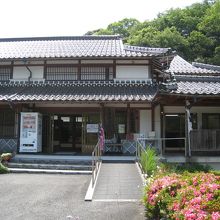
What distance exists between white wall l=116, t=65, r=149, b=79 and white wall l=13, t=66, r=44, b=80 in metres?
4.66

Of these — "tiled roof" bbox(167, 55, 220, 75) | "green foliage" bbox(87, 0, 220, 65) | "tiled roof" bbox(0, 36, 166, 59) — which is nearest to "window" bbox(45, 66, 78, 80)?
"tiled roof" bbox(0, 36, 166, 59)

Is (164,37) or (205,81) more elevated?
(164,37)

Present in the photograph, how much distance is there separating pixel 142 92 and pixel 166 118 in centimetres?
212

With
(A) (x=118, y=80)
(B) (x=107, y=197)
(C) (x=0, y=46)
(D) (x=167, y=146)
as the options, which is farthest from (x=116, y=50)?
(B) (x=107, y=197)

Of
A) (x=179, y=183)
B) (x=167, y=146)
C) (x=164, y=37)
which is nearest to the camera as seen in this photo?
(x=179, y=183)

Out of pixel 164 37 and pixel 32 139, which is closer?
pixel 32 139

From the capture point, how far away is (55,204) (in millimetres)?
8820

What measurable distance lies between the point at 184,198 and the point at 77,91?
1329cm

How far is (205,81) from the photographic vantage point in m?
19.7

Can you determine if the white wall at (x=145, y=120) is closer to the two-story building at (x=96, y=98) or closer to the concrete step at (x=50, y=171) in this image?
the two-story building at (x=96, y=98)

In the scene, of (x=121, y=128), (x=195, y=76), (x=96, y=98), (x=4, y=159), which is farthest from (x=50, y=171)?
(x=195, y=76)

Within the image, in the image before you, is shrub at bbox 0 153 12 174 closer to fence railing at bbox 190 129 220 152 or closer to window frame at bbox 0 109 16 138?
window frame at bbox 0 109 16 138

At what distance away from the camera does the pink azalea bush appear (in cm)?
527

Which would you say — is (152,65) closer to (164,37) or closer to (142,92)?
(142,92)
